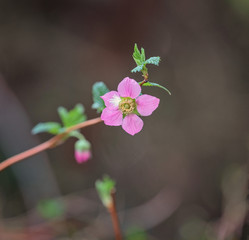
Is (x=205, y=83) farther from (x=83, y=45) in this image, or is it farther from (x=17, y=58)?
(x=17, y=58)

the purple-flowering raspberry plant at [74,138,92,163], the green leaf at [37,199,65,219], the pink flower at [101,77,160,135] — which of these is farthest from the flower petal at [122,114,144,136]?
the green leaf at [37,199,65,219]

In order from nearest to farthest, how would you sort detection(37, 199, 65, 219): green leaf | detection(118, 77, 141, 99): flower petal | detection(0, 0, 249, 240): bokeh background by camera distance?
detection(118, 77, 141, 99): flower petal, detection(37, 199, 65, 219): green leaf, detection(0, 0, 249, 240): bokeh background

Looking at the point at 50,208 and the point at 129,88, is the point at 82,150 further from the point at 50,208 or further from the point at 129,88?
the point at 50,208

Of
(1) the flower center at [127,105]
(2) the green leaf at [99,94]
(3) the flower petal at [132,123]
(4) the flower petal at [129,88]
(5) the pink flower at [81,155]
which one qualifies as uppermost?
(2) the green leaf at [99,94]

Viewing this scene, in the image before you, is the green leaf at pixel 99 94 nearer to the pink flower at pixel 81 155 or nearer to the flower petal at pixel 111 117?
the flower petal at pixel 111 117

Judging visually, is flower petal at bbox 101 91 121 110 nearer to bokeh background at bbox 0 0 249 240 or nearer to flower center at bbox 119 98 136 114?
flower center at bbox 119 98 136 114

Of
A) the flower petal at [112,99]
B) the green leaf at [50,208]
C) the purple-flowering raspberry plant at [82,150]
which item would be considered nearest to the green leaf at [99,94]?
the flower petal at [112,99]
